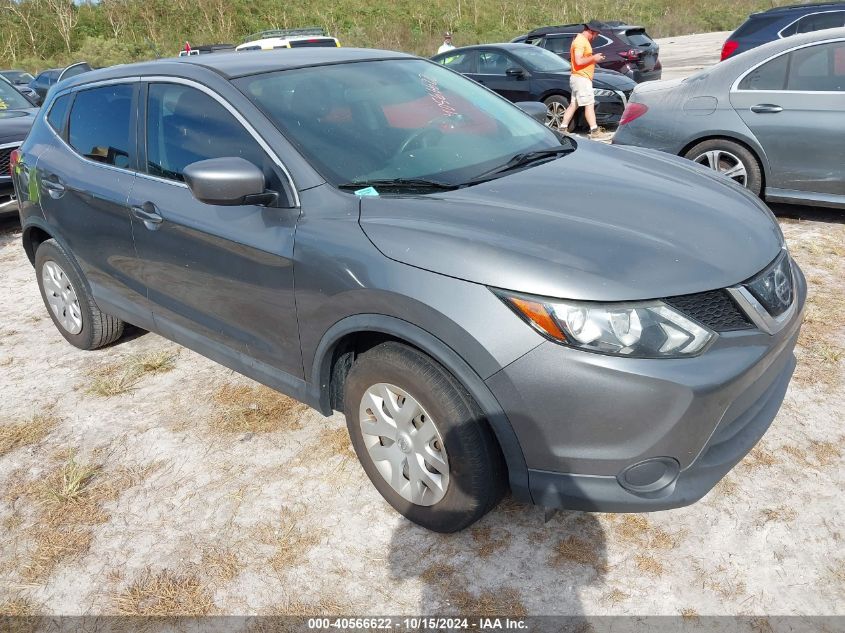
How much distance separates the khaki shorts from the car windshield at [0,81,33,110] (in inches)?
279

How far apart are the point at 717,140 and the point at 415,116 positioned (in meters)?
3.63

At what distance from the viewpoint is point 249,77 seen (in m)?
2.99

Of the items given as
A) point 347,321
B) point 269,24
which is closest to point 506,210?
point 347,321

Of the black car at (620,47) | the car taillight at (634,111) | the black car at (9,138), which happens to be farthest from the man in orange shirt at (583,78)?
the black car at (9,138)

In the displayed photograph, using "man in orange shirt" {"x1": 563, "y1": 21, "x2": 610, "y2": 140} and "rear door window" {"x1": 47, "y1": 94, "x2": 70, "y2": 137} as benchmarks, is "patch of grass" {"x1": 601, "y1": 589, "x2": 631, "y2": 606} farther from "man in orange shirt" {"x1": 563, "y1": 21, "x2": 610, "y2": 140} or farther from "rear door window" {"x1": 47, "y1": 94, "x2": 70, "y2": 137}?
"man in orange shirt" {"x1": 563, "y1": 21, "x2": 610, "y2": 140}

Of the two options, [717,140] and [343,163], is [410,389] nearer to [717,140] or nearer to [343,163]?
[343,163]

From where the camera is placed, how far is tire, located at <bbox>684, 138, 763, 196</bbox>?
5.51 meters

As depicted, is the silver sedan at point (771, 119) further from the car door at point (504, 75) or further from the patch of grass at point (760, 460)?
the car door at point (504, 75)

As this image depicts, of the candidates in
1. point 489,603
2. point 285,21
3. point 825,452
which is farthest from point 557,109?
point 285,21

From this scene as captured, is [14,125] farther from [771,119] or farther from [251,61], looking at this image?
[771,119]

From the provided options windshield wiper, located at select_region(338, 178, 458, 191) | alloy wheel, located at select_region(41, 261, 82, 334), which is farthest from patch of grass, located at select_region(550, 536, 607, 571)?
alloy wheel, located at select_region(41, 261, 82, 334)

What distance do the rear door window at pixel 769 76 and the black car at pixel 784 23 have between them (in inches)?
158

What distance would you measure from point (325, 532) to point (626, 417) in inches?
51.2

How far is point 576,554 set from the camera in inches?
97.5
